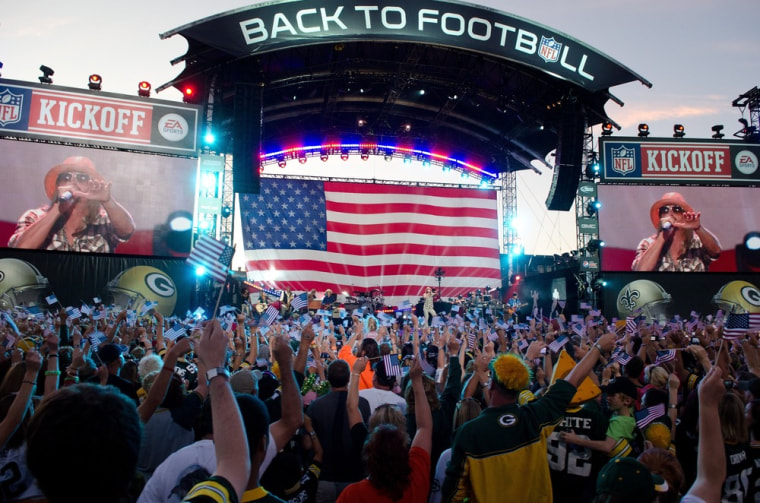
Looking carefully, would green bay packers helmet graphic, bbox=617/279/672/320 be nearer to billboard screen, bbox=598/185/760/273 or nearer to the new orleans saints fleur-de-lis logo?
the new orleans saints fleur-de-lis logo

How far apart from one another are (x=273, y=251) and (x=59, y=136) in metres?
8.76

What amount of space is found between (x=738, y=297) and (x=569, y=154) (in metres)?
9.11

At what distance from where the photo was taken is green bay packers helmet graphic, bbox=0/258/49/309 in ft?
59.5

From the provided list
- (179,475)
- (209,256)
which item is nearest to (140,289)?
(209,256)

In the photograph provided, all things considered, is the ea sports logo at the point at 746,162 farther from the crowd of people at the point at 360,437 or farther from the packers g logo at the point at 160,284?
the packers g logo at the point at 160,284

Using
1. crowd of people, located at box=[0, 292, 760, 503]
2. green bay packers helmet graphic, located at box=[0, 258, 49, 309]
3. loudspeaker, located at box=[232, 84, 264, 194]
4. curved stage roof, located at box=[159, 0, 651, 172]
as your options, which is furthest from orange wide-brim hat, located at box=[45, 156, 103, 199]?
crowd of people, located at box=[0, 292, 760, 503]

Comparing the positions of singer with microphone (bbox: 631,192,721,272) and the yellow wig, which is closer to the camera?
the yellow wig

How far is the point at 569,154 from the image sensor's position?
69.2ft

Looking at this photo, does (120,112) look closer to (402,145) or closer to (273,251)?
(273,251)

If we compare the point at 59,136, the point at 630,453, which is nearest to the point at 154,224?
the point at 59,136

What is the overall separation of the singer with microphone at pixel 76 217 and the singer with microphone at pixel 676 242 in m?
19.6

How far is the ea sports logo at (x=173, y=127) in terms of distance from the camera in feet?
66.3

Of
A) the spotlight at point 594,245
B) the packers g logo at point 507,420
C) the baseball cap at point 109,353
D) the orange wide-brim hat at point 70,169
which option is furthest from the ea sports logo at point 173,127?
the packers g logo at point 507,420

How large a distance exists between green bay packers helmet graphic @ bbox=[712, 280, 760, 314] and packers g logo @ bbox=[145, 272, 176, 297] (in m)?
20.9
